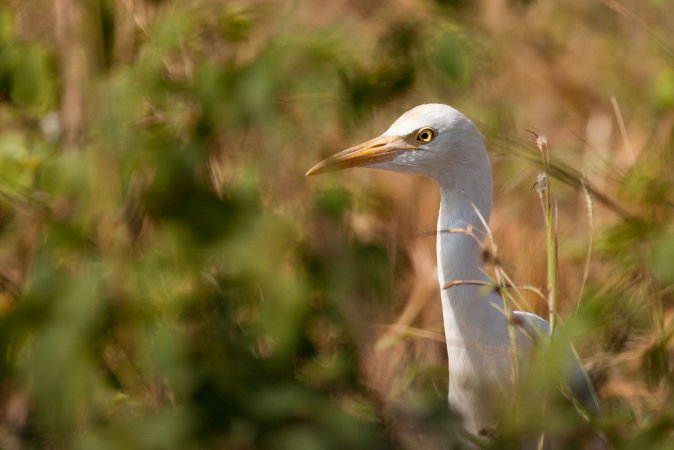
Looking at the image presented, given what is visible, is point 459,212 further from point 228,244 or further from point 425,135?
point 228,244

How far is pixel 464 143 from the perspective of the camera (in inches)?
77.9

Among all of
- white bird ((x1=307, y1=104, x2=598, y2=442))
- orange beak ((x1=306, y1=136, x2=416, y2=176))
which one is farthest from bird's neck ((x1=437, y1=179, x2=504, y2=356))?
orange beak ((x1=306, y1=136, x2=416, y2=176))

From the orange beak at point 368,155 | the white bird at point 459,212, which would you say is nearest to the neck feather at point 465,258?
the white bird at point 459,212

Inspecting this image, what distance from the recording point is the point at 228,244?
5.85 ft

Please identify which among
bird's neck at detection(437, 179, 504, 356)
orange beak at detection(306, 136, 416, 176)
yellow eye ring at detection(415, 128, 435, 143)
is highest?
yellow eye ring at detection(415, 128, 435, 143)

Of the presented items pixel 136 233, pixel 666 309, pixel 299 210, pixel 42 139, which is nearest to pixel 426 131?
pixel 299 210

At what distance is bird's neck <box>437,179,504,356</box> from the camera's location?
1.98 m

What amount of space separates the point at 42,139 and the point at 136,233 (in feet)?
1.81

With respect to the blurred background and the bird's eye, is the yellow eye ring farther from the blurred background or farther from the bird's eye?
the blurred background

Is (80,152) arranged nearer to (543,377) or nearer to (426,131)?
(426,131)

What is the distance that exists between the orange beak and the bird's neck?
0.36ft

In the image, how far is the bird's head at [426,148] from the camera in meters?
1.98

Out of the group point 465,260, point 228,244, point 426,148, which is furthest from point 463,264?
point 228,244

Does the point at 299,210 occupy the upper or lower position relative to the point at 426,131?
lower
